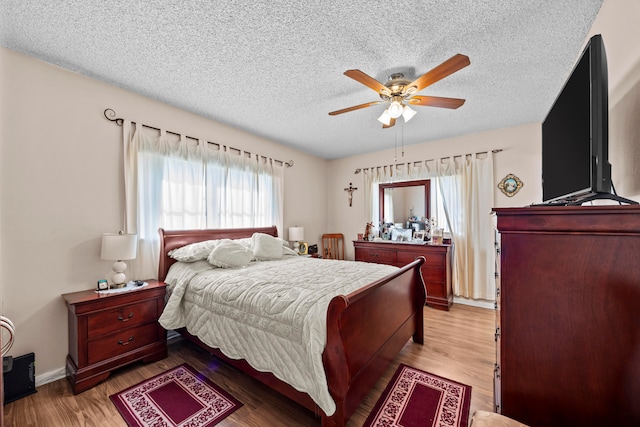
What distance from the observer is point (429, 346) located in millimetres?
2701

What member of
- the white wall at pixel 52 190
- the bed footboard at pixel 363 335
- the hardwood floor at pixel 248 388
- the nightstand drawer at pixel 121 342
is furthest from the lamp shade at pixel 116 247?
the bed footboard at pixel 363 335

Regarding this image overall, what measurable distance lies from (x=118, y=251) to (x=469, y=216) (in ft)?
14.5

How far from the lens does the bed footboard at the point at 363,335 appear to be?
1.48 meters

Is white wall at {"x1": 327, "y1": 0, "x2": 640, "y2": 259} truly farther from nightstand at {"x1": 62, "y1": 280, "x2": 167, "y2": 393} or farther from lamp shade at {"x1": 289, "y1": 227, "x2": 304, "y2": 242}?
nightstand at {"x1": 62, "y1": 280, "x2": 167, "y2": 393}

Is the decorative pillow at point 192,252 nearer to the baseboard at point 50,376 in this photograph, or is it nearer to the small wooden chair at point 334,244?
the baseboard at point 50,376

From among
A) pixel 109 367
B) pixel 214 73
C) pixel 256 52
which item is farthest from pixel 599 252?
pixel 109 367

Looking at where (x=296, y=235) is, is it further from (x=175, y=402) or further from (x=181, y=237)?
(x=175, y=402)

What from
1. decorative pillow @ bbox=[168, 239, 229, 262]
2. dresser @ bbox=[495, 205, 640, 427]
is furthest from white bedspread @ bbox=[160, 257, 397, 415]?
dresser @ bbox=[495, 205, 640, 427]

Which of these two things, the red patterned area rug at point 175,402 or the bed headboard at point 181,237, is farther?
the bed headboard at point 181,237

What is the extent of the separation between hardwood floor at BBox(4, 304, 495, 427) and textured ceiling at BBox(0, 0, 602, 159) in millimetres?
2646

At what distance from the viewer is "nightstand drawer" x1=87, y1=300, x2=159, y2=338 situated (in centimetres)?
210

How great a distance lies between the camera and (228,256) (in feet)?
9.16

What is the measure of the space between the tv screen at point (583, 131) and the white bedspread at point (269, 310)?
1437 millimetres

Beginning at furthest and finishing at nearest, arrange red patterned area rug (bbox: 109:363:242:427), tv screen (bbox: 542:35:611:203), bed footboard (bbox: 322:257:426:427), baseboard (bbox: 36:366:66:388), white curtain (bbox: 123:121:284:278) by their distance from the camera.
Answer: white curtain (bbox: 123:121:284:278), baseboard (bbox: 36:366:66:388), red patterned area rug (bbox: 109:363:242:427), bed footboard (bbox: 322:257:426:427), tv screen (bbox: 542:35:611:203)
